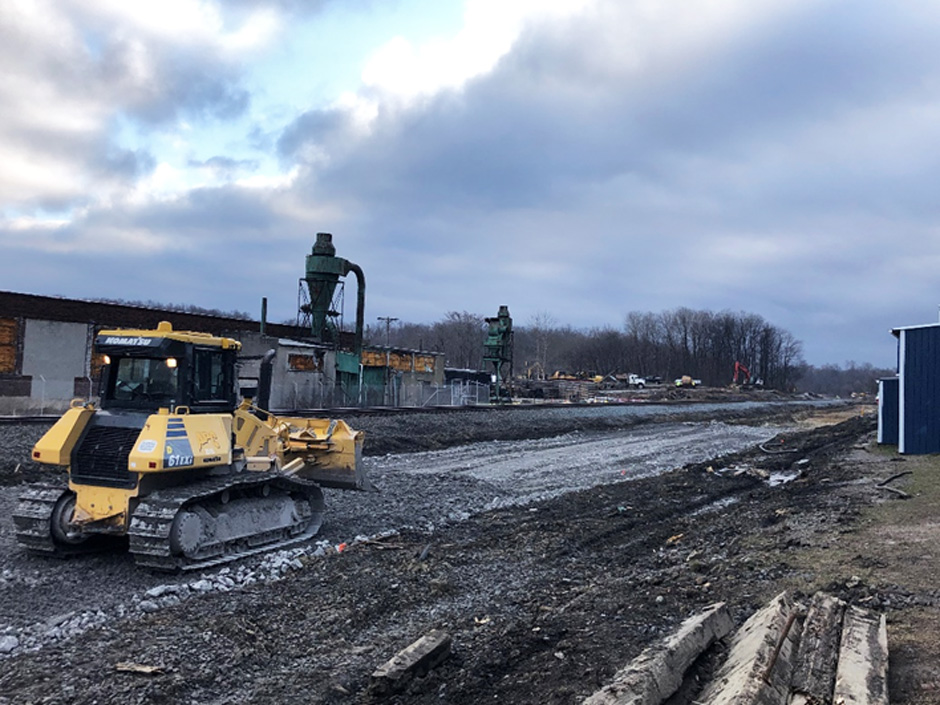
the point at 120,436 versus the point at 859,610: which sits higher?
the point at 120,436

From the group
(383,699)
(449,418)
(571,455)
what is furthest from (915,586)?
(449,418)

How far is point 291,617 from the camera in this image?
7598mm

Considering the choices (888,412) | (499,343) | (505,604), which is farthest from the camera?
(499,343)

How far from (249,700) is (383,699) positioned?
1.07 metres

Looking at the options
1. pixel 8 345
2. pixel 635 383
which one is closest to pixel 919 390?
pixel 8 345

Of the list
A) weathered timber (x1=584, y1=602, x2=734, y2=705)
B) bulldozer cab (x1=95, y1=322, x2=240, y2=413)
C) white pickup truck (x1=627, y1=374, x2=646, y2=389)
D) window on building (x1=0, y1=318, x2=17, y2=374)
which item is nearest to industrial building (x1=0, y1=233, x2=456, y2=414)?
window on building (x1=0, y1=318, x2=17, y2=374)

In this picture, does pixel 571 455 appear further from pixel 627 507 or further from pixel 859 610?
pixel 859 610

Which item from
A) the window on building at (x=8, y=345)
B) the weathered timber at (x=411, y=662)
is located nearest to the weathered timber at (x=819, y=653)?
the weathered timber at (x=411, y=662)

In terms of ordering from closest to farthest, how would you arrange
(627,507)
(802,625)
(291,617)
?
(802,625), (291,617), (627,507)

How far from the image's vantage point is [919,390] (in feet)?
67.3

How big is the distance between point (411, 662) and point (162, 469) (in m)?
4.45

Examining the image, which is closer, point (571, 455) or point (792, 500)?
point (792, 500)

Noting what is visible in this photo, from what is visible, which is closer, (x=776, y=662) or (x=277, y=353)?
(x=776, y=662)

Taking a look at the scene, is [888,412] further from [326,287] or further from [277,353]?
[326,287]
